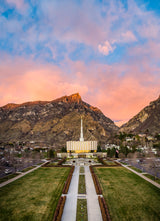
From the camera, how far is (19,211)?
17.3 meters

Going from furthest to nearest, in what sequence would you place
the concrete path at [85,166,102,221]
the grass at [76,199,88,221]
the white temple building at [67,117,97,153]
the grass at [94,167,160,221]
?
the white temple building at [67,117,97,153], the grass at [94,167,160,221], the concrete path at [85,166,102,221], the grass at [76,199,88,221]

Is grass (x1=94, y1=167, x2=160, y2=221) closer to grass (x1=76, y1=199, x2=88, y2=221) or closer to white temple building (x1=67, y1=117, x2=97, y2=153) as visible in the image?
grass (x1=76, y1=199, x2=88, y2=221)

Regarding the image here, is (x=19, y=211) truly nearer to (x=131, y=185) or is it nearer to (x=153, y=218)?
(x=153, y=218)

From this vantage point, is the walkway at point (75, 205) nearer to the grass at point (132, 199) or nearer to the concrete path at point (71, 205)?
the concrete path at point (71, 205)

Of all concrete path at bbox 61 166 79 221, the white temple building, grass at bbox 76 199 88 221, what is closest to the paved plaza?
concrete path at bbox 61 166 79 221

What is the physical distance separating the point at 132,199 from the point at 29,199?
1403 cm

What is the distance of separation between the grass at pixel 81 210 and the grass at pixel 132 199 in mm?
2908

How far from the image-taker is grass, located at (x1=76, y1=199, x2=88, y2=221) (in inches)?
607

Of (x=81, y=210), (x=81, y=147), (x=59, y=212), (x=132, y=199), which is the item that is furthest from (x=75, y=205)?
(x=81, y=147)

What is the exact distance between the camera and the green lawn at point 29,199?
53.8ft

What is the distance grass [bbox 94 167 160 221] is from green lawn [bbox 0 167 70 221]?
7.35 meters

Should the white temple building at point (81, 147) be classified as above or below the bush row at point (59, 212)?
above

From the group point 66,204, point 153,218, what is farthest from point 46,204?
point 153,218

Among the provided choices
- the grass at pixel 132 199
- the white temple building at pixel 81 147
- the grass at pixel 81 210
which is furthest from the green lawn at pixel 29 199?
the white temple building at pixel 81 147
